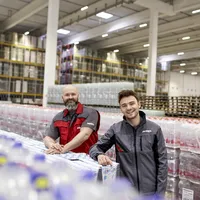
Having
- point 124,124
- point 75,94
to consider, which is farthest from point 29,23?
point 124,124

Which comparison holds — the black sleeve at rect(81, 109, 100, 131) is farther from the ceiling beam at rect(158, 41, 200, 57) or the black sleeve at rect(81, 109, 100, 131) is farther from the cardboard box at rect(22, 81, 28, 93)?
the ceiling beam at rect(158, 41, 200, 57)

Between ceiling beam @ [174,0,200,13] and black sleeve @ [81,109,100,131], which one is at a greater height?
ceiling beam @ [174,0,200,13]

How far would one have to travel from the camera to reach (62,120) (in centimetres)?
321

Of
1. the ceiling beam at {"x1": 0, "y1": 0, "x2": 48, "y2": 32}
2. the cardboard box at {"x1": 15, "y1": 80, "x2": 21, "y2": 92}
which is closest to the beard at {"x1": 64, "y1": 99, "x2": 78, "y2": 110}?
the ceiling beam at {"x1": 0, "y1": 0, "x2": 48, "y2": 32}

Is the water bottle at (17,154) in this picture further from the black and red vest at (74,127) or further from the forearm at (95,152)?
the black and red vest at (74,127)

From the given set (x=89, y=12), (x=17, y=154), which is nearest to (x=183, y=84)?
(x=89, y=12)

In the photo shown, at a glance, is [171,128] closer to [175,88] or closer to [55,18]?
[55,18]

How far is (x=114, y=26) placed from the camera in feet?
44.0

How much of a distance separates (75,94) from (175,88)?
25.0 m

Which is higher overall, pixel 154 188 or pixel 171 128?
pixel 171 128

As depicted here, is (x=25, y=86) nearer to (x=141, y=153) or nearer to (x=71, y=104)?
(x=71, y=104)

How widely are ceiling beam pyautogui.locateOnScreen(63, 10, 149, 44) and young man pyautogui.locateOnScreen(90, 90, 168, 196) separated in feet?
34.2

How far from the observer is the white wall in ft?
88.9

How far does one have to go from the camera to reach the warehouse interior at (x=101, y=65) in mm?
3422
